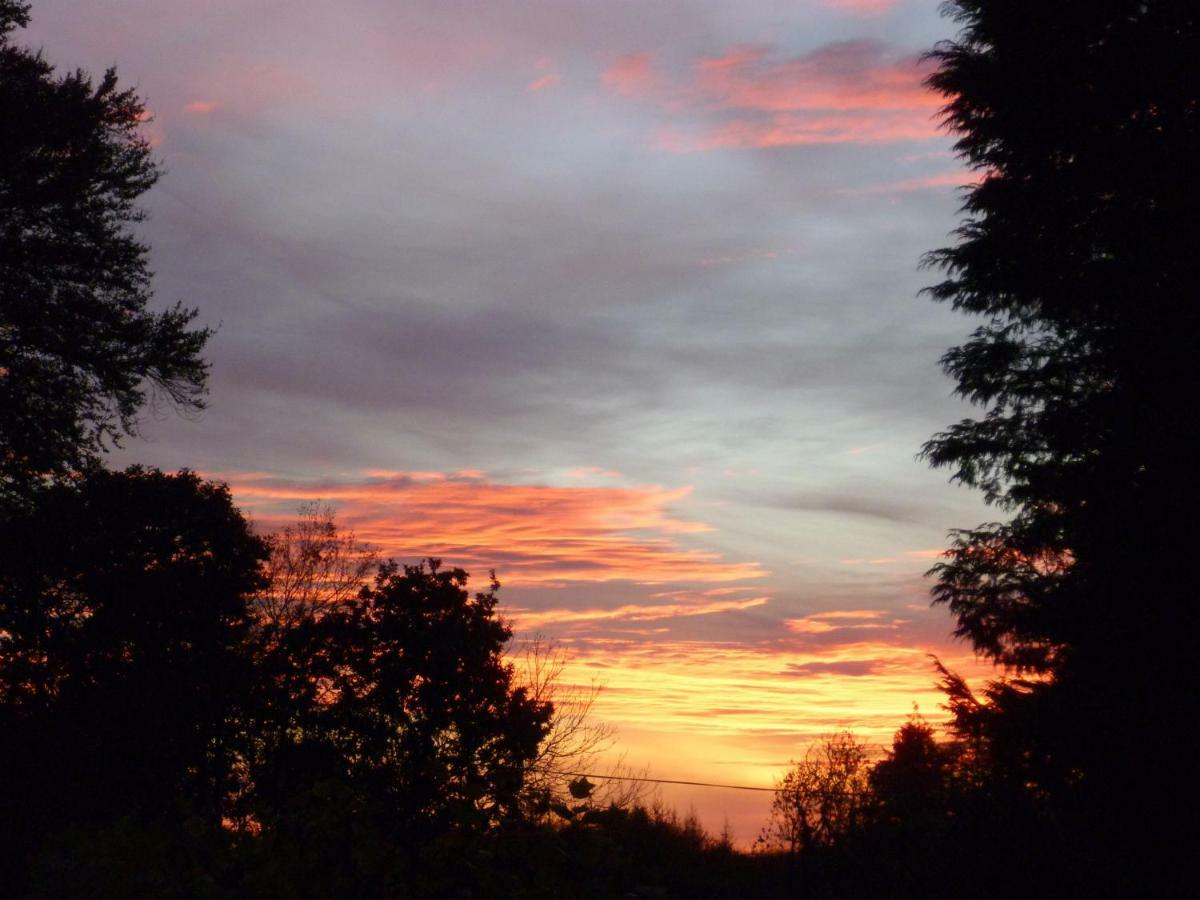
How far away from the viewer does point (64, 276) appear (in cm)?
2014

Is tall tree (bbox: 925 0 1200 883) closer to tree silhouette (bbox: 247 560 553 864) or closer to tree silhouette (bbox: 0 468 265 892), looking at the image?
tree silhouette (bbox: 247 560 553 864)

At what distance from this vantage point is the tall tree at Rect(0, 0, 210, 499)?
19.4 metres

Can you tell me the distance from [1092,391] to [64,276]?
19.7 meters

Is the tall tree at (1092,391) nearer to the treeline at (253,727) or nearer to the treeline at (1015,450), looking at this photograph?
the treeline at (1015,450)

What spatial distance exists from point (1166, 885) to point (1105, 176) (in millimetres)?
11911

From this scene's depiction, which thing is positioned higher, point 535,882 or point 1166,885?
point 535,882

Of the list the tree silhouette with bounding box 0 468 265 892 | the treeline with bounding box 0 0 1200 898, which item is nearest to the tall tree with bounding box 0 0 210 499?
the treeline with bounding box 0 0 1200 898

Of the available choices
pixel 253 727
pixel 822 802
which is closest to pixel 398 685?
pixel 253 727

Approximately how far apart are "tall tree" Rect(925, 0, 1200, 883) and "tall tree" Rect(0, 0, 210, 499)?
17.1 meters

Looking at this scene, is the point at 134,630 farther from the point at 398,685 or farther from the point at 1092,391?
the point at 1092,391

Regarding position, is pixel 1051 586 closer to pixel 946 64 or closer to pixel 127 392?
pixel 946 64

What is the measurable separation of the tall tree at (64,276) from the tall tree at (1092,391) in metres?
17.1

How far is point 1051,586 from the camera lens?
68.7 feet

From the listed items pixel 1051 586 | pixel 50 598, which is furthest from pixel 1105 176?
pixel 50 598
